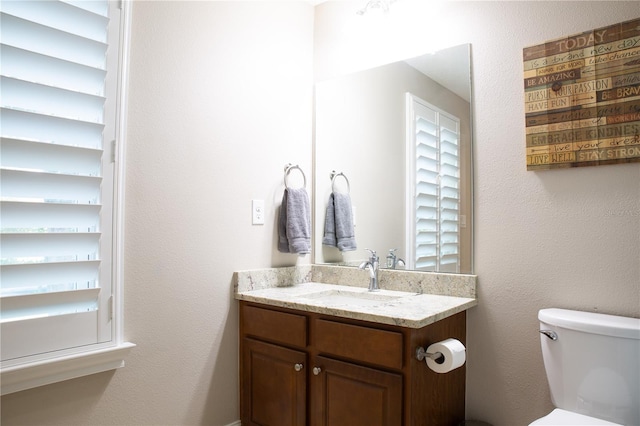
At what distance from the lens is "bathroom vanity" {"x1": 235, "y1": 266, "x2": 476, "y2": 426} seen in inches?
59.7

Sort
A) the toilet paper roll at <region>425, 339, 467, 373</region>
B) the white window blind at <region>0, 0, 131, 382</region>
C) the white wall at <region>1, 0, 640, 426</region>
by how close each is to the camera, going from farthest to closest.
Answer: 1. the white wall at <region>1, 0, 640, 426</region>
2. the toilet paper roll at <region>425, 339, 467, 373</region>
3. the white window blind at <region>0, 0, 131, 382</region>

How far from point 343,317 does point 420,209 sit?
0.71 m

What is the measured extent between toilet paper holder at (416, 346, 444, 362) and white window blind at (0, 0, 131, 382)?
1125 millimetres

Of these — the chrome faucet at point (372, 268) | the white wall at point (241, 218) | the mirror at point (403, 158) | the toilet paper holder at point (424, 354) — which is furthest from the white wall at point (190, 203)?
the toilet paper holder at point (424, 354)

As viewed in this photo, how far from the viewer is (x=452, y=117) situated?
1961 mm

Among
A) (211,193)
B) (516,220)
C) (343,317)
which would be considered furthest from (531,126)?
(211,193)

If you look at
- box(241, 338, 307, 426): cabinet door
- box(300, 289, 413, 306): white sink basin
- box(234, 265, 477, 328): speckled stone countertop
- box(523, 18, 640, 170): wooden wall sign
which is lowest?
box(241, 338, 307, 426): cabinet door

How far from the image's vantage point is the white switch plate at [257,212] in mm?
2125

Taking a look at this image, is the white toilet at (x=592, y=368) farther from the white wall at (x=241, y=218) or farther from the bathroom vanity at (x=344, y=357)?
the bathroom vanity at (x=344, y=357)

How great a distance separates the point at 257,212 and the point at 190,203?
0.38 metres

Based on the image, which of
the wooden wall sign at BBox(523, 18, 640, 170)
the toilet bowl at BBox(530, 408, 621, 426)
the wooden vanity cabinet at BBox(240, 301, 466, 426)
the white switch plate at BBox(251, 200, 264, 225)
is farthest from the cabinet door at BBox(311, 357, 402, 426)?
the wooden wall sign at BBox(523, 18, 640, 170)

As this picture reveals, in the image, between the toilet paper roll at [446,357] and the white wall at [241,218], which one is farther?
the white wall at [241,218]

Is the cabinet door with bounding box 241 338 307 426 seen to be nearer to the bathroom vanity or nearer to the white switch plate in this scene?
the bathroom vanity

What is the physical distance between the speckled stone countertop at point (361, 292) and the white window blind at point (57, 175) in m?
0.70
